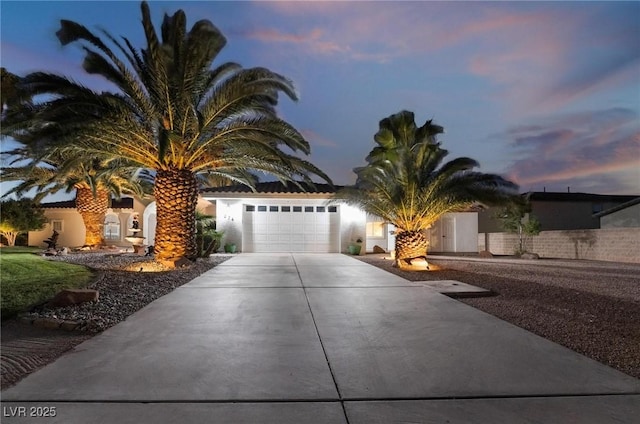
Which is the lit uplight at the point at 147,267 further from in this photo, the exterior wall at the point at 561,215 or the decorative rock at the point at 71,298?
the exterior wall at the point at 561,215

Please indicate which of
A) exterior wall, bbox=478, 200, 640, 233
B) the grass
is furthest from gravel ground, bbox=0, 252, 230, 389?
exterior wall, bbox=478, 200, 640, 233

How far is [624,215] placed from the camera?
76.3ft

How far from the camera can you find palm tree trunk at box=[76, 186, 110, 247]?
826 inches

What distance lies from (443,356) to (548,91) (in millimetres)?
16162

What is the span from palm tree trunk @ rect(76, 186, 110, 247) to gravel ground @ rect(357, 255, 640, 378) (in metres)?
17.4

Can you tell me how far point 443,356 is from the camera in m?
4.36

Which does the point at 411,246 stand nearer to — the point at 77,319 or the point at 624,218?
the point at 77,319

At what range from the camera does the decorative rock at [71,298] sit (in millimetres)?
6270

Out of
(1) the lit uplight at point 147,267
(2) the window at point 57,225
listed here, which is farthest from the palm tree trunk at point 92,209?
(1) the lit uplight at point 147,267

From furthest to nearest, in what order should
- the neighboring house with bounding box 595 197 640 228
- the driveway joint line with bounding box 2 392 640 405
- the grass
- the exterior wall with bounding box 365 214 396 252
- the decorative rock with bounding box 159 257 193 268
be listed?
the exterior wall with bounding box 365 214 396 252 → the neighboring house with bounding box 595 197 640 228 → the decorative rock with bounding box 159 257 193 268 → the grass → the driveway joint line with bounding box 2 392 640 405

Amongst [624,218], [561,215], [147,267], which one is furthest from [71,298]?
[561,215]

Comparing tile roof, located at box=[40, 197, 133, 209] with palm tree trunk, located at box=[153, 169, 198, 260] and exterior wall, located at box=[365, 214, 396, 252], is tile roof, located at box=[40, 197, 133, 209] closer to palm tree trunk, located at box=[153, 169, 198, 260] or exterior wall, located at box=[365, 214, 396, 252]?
exterior wall, located at box=[365, 214, 396, 252]

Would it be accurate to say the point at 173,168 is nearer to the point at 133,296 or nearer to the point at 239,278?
the point at 239,278

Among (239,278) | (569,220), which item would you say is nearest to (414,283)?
(239,278)
